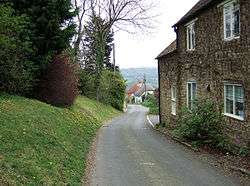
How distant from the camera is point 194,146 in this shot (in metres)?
17.9

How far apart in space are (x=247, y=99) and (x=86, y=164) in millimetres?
6027

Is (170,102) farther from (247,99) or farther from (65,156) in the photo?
(65,156)

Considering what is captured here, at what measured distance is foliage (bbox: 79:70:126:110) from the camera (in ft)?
170

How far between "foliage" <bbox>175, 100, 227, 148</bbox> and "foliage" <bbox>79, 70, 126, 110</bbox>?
3131 cm

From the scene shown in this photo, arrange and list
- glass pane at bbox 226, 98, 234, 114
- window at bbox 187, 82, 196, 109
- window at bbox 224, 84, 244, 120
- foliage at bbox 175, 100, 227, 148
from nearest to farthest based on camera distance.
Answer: window at bbox 224, 84, 244, 120 → glass pane at bbox 226, 98, 234, 114 → foliage at bbox 175, 100, 227, 148 → window at bbox 187, 82, 196, 109

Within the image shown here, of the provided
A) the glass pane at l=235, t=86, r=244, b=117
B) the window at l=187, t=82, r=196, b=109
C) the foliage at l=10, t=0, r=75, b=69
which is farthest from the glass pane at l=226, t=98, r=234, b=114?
the foliage at l=10, t=0, r=75, b=69

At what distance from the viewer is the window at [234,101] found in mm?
16114

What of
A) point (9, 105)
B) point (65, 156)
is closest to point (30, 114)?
point (9, 105)

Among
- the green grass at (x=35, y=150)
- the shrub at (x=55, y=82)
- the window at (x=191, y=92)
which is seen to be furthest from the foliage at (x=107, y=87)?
the green grass at (x=35, y=150)

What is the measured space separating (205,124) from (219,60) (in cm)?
275

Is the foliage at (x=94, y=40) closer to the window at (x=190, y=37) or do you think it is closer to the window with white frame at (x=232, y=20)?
the window at (x=190, y=37)

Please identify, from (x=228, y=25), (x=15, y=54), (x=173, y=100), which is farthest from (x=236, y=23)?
(x=173, y=100)

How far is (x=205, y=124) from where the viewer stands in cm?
1777

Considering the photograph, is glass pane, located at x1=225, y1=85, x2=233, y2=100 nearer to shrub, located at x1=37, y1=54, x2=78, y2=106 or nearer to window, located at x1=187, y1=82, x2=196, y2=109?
window, located at x1=187, y1=82, x2=196, y2=109
